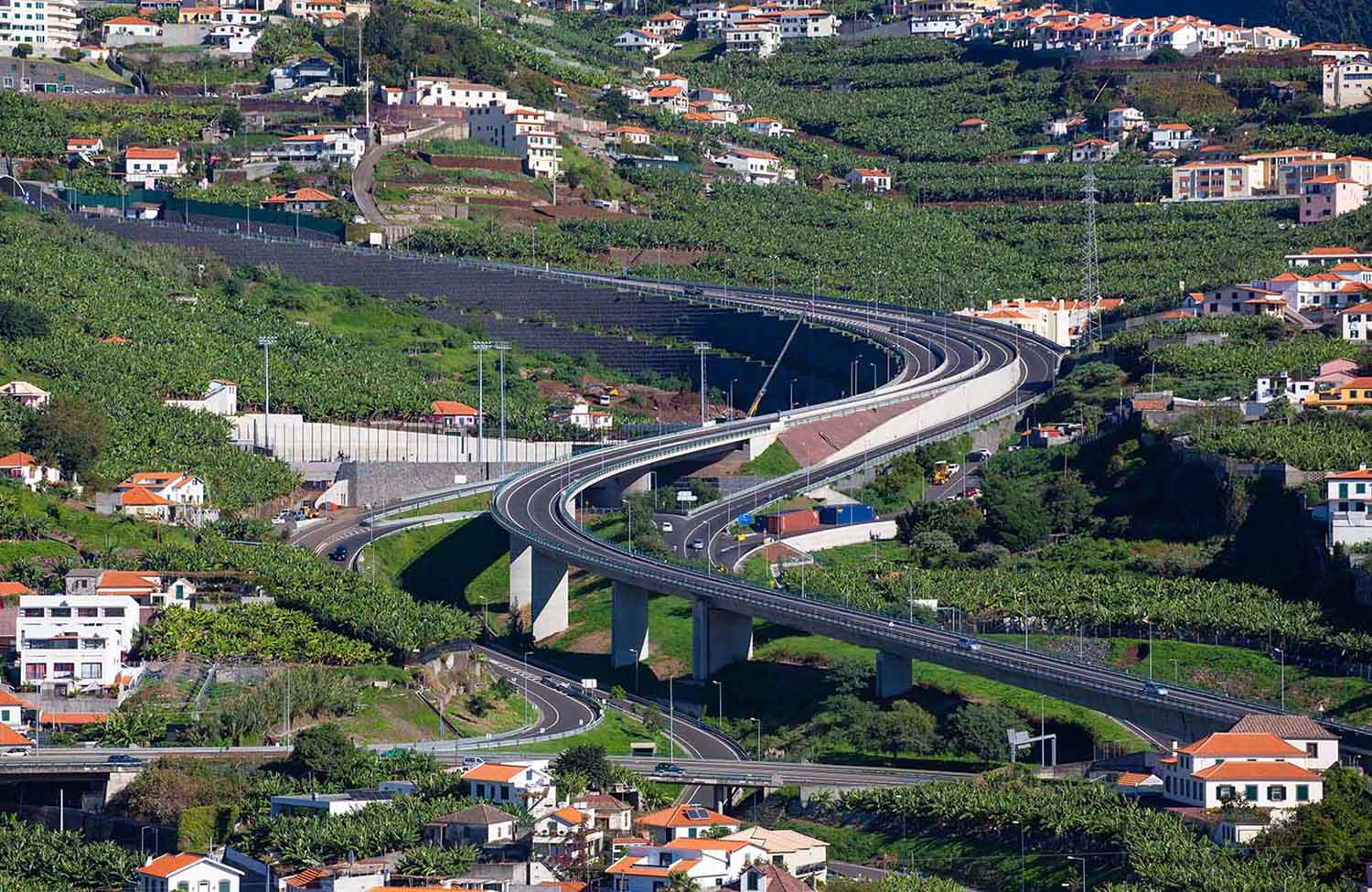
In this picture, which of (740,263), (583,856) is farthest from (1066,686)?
(740,263)

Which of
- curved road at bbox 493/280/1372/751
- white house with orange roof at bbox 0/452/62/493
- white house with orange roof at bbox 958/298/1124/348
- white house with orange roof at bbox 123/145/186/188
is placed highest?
white house with orange roof at bbox 123/145/186/188

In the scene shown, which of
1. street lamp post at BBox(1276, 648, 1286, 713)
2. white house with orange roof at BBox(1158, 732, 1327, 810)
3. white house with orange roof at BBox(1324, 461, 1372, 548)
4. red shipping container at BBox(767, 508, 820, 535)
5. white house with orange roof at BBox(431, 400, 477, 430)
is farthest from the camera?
white house with orange roof at BBox(431, 400, 477, 430)

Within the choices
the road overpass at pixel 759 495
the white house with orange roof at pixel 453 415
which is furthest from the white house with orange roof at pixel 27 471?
the white house with orange roof at pixel 453 415

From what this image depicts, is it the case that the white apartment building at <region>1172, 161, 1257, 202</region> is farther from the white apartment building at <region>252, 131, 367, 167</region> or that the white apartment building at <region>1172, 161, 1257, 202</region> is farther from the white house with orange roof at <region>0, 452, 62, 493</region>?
the white house with orange roof at <region>0, 452, 62, 493</region>

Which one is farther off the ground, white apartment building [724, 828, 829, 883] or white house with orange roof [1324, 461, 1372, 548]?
white house with orange roof [1324, 461, 1372, 548]

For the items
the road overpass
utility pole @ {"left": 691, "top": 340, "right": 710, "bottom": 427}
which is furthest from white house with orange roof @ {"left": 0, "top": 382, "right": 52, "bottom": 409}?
utility pole @ {"left": 691, "top": 340, "right": 710, "bottom": 427}

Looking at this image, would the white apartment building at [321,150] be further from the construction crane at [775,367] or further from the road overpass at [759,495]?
the construction crane at [775,367]

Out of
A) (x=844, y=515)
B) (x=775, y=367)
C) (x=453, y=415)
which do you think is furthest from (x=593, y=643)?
(x=775, y=367)

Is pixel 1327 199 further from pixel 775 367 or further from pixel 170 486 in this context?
pixel 170 486
